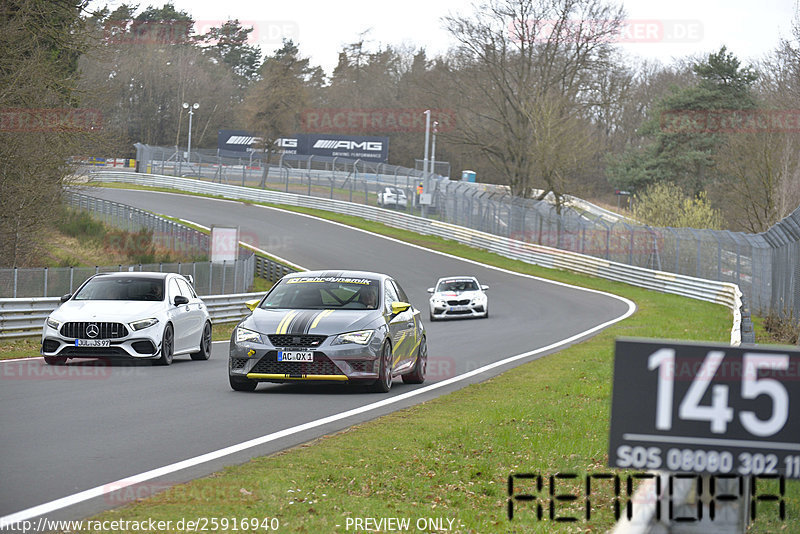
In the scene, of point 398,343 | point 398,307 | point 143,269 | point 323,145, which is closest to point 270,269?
point 143,269

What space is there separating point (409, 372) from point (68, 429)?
627 cm

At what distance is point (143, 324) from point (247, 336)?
162 inches

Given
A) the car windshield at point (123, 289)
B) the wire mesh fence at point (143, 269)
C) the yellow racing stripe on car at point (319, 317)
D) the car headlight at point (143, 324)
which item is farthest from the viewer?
the wire mesh fence at point (143, 269)

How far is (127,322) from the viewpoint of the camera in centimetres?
1683

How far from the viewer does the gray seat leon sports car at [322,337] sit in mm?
13398

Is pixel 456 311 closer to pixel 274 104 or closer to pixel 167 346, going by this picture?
pixel 167 346

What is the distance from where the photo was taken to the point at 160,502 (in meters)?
6.79

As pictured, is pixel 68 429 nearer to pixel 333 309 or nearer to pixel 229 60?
pixel 333 309

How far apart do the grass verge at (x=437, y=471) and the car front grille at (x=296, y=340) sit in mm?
1611

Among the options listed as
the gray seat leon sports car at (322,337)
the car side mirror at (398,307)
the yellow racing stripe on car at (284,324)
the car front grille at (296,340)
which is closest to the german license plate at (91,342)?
the gray seat leon sports car at (322,337)

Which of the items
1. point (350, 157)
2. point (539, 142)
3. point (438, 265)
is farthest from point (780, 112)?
point (350, 157)

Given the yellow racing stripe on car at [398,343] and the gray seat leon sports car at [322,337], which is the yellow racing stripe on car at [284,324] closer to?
the gray seat leon sports car at [322,337]

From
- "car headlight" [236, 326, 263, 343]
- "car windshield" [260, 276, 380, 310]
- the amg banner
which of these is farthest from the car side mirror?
the amg banner

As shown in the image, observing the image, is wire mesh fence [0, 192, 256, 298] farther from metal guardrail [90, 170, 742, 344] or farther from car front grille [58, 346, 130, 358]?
car front grille [58, 346, 130, 358]
